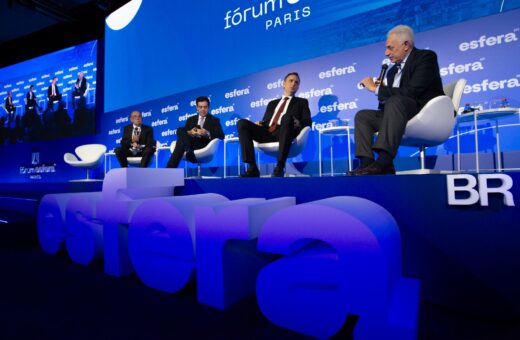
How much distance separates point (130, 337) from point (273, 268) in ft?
2.06

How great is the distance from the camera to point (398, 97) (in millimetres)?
1993

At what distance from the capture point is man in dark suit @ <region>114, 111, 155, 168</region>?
4496mm

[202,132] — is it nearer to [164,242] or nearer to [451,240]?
[164,242]

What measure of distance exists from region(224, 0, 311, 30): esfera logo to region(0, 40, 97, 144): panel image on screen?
406 cm

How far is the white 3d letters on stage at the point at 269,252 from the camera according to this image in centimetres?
106

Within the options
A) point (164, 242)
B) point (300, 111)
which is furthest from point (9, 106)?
point (164, 242)

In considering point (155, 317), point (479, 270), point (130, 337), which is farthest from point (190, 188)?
point (479, 270)

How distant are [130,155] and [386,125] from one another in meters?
4.06

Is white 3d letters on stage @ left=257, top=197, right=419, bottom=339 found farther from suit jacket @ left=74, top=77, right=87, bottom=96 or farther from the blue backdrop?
suit jacket @ left=74, top=77, right=87, bottom=96

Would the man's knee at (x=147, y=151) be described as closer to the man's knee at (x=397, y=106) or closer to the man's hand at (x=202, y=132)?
the man's hand at (x=202, y=132)

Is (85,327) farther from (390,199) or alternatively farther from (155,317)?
(390,199)

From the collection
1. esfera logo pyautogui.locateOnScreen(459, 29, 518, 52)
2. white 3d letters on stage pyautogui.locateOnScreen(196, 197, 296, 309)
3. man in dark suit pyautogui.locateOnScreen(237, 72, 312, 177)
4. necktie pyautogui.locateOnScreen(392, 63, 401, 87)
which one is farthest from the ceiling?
white 3d letters on stage pyautogui.locateOnScreen(196, 197, 296, 309)

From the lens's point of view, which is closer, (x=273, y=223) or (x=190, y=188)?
(x=273, y=223)

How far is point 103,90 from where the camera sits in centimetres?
710
